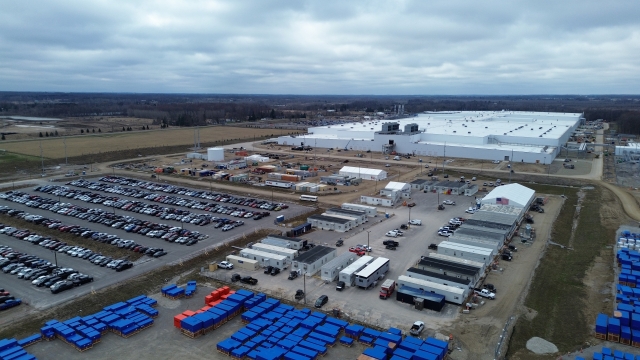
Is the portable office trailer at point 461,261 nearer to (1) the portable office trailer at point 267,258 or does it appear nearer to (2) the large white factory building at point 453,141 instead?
(1) the portable office trailer at point 267,258

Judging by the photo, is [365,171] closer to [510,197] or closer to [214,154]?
[510,197]

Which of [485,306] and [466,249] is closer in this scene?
[485,306]

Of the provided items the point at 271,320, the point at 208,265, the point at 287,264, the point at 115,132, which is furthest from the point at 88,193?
the point at 115,132

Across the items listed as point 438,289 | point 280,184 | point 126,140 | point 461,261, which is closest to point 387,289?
point 438,289

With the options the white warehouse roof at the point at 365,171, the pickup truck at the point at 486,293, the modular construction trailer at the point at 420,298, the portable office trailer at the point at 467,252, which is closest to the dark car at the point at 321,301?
the modular construction trailer at the point at 420,298

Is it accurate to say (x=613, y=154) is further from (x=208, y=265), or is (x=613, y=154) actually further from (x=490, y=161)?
(x=208, y=265)
